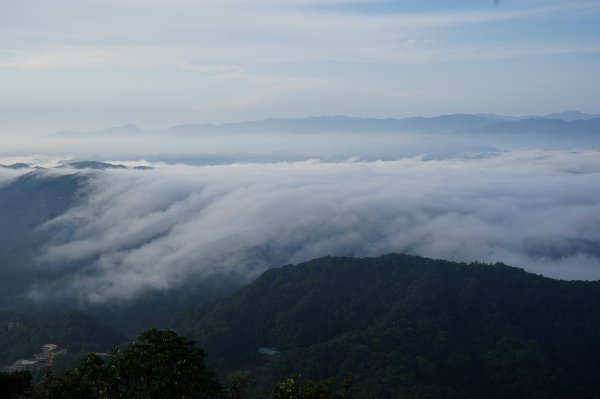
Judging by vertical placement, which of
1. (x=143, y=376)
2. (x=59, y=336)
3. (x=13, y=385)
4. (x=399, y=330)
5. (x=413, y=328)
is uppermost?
(x=143, y=376)

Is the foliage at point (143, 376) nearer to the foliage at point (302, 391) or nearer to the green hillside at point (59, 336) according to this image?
the foliage at point (302, 391)

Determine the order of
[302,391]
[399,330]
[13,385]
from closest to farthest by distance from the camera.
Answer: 1. [302,391]
2. [13,385]
3. [399,330]

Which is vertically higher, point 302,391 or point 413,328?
point 302,391

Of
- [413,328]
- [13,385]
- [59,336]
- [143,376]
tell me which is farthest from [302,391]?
[59,336]

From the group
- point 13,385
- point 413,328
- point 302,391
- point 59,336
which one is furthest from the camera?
point 59,336

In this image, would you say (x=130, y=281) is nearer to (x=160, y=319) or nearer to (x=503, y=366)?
(x=160, y=319)

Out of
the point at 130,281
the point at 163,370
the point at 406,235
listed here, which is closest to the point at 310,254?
the point at 406,235

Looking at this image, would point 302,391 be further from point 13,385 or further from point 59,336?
point 59,336

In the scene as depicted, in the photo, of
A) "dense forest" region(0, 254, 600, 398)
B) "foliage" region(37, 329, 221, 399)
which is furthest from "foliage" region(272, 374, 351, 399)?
"dense forest" region(0, 254, 600, 398)

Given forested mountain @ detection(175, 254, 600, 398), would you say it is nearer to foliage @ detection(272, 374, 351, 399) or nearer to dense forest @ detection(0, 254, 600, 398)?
dense forest @ detection(0, 254, 600, 398)
